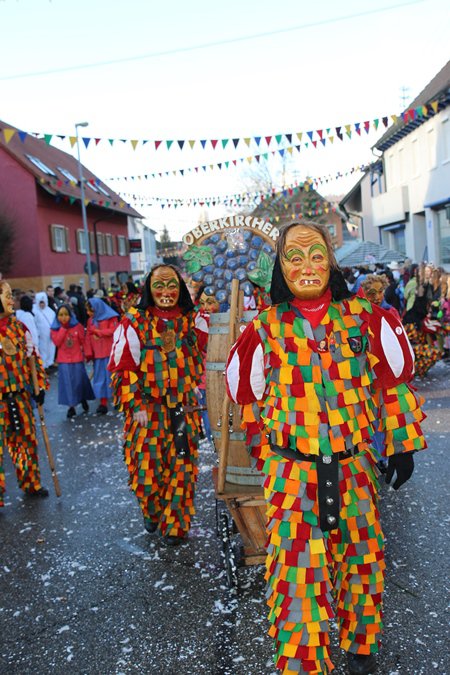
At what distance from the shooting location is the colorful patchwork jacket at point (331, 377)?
2664mm

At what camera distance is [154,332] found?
447 centimetres

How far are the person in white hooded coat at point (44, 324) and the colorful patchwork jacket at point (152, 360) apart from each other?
8556 mm

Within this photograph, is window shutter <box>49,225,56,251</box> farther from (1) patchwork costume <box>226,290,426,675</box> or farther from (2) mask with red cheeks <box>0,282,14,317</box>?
(1) patchwork costume <box>226,290,426,675</box>

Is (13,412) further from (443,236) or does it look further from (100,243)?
(100,243)

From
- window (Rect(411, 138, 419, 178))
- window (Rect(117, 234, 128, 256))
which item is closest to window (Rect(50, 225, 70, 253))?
window (Rect(117, 234, 128, 256))

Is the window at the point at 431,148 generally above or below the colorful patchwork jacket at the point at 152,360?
above

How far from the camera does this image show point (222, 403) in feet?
12.6

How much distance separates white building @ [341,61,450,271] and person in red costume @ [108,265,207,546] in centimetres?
1400

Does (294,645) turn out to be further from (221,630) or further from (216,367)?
(216,367)

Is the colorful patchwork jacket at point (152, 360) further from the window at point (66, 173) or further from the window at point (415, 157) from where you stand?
the window at point (66, 173)

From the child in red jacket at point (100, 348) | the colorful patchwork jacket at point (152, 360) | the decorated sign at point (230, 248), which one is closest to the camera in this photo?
the decorated sign at point (230, 248)

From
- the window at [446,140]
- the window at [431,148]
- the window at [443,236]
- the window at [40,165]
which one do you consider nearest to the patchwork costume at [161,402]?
the window at [446,140]

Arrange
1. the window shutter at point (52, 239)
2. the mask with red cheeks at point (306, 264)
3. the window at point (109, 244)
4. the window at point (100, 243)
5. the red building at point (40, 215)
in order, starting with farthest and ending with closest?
the window at point (109, 244) → the window at point (100, 243) → the window shutter at point (52, 239) → the red building at point (40, 215) → the mask with red cheeks at point (306, 264)

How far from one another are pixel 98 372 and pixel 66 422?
852mm
